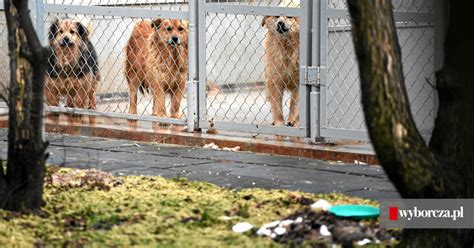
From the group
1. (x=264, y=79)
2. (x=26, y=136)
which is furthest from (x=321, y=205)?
(x=264, y=79)

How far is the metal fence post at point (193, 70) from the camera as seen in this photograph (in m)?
9.73

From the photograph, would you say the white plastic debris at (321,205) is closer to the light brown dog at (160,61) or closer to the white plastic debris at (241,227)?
the white plastic debris at (241,227)

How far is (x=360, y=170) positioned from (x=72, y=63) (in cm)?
467

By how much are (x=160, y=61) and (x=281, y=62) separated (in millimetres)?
1856

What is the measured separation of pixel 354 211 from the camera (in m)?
5.45

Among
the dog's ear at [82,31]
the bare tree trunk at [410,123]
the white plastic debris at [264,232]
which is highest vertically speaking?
the dog's ear at [82,31]

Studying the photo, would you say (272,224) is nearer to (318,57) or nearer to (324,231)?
(324,231)

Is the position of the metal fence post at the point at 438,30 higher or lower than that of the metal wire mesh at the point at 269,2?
lower

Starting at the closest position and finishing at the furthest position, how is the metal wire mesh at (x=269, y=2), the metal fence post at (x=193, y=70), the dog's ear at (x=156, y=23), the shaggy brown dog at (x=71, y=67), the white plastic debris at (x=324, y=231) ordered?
the white plastic debris at (x=324, y=231)
the metal wire mesh at (x=269, y=2)
the metal fence post at (x=193, y=70)
the dog's ear at (x=156, y=23)
the shaggy brown dog at (x=71, y=67)

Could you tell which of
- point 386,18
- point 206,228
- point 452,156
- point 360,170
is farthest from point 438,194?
point 360,170

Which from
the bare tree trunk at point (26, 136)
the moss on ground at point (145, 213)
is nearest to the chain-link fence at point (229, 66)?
the moss on ground at point (145, 213)

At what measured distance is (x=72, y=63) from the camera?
11.7 meters

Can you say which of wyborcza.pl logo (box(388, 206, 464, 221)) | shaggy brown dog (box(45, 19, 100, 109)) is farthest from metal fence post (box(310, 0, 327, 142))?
wyborcza.pl logo (box(388, 206, 464, 221))

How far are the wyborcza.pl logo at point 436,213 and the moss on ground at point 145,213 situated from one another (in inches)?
26.1
